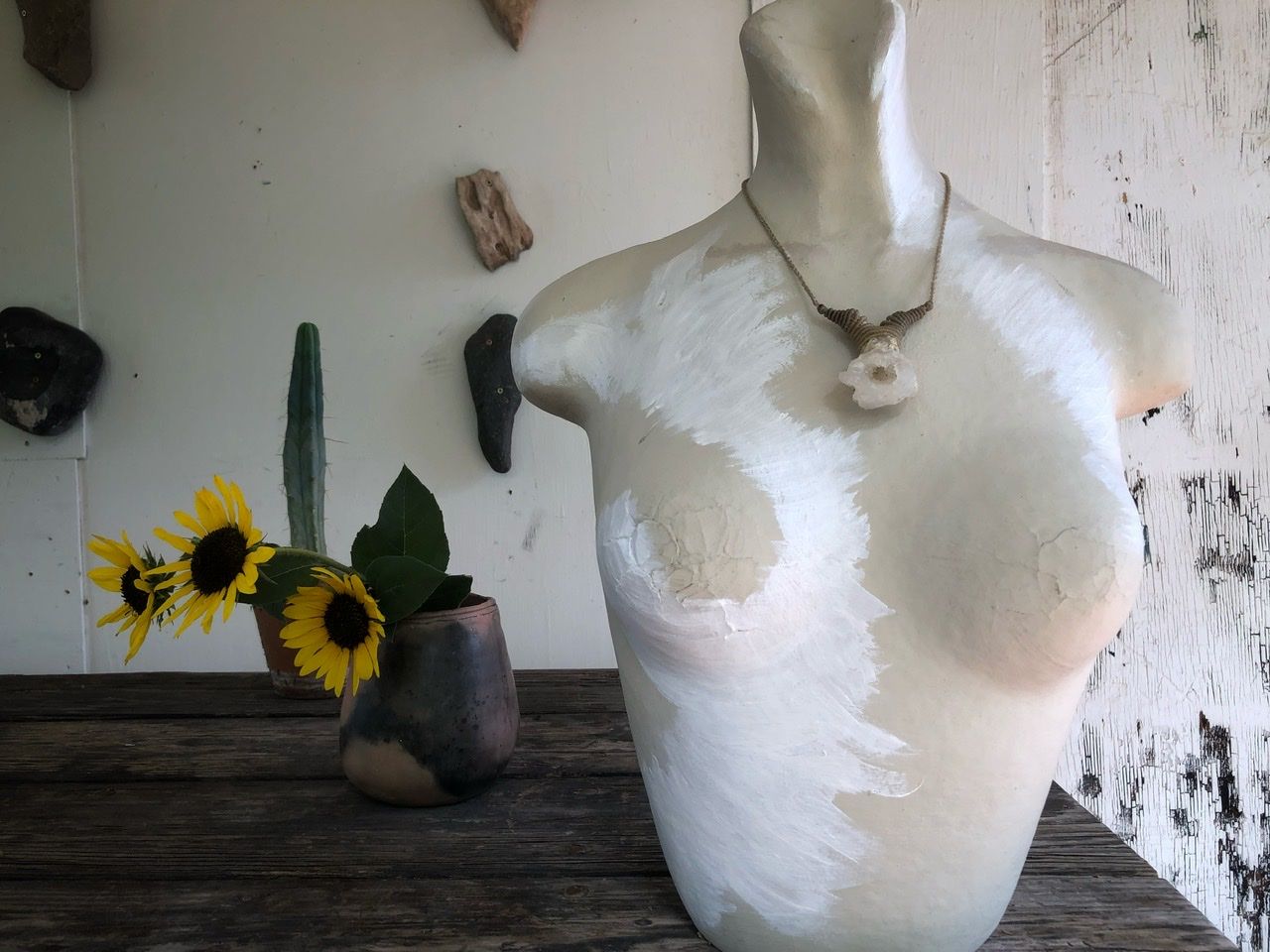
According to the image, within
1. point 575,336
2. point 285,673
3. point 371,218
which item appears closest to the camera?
point 575,336

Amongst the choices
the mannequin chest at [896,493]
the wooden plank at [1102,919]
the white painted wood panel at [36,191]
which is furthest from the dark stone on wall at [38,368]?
the wooden plank at [1102,919]

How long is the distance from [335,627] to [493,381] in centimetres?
70

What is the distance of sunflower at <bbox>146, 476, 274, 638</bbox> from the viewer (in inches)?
24.4

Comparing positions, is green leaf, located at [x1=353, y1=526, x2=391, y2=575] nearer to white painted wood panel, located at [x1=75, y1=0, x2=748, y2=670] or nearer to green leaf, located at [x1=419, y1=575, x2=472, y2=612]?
green leaf, located at [x1=419, y1=575, x2=472, y2=612]

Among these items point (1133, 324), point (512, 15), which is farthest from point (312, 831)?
point (512, 15)

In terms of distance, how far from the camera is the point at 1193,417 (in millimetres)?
1261

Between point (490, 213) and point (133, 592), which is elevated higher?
point (490, 213)

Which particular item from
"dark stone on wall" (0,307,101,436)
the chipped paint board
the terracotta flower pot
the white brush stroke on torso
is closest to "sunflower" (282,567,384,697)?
the white brush stroke on torso

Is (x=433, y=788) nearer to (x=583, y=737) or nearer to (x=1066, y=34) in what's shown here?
(x=583, y=737)

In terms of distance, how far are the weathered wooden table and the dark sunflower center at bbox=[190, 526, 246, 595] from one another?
0.20m

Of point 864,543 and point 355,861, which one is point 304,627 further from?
point 864,543

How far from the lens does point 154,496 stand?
1423 mm

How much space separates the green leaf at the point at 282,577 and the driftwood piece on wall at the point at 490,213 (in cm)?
74

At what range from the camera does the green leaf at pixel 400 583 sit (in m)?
0.69
